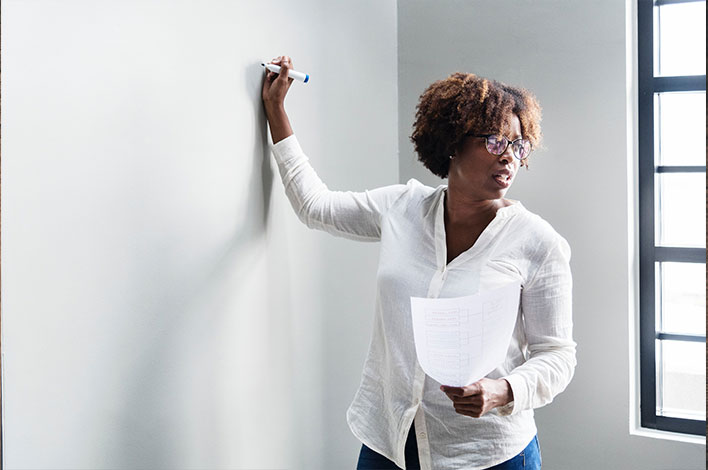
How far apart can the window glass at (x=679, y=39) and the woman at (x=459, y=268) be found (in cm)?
94

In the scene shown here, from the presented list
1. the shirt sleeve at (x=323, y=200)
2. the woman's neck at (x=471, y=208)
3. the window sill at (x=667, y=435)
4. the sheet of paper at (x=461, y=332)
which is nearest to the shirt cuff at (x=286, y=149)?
the shirt sleeve at (x=323, y=200)

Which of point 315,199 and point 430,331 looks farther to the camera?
point 315,199

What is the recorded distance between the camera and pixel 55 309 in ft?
3.39

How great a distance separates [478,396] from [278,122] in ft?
2.36

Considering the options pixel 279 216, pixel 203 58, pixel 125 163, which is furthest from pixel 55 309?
pixel 279 216

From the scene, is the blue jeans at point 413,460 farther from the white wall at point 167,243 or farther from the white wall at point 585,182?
the white wall at point 585,182

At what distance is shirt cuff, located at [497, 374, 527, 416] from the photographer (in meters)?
1.29

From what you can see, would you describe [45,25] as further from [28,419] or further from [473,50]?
[473,50]

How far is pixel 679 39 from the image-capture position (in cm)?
218

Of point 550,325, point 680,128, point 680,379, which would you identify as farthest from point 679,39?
point 550,325

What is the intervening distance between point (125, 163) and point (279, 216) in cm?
52

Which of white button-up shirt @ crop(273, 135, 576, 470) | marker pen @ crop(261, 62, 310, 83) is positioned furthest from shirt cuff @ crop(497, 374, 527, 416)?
marker pen @ crop(261, 62, 310, 83)

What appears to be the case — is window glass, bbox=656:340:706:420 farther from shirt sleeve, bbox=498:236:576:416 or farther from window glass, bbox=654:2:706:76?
shirt sleeve, bbox=498:236:576:416

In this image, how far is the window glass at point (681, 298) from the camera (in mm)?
2172
